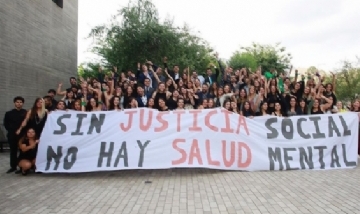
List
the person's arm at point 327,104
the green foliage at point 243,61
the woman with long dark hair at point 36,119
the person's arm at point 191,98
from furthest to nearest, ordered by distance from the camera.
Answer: the green foliage at point 243,61, the person's arm at point 327,104, the person's arm at point 191,98, the woman with long dark hair at point 36,119

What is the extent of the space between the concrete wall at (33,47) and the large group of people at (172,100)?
325 centimetres

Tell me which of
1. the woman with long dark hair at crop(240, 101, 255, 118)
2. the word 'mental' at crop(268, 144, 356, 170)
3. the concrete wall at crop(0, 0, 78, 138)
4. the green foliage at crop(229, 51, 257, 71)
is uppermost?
the green foliage at crop(229, 51, 257, 71)

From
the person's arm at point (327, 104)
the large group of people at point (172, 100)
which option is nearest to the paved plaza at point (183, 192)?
the large group of people at point (172, 100)

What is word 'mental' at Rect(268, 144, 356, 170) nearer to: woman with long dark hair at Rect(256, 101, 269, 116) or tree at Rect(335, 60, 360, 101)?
woman with long dark hair at Rect(256, 101, 269, 116)

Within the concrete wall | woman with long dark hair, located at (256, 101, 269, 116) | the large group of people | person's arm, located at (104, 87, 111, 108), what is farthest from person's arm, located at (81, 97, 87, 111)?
woman with long dark hair, located at (256, 101, 269, 116)

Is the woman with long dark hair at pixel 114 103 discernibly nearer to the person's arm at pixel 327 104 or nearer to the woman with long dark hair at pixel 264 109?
the woman with long dark hair at pixel 264 109

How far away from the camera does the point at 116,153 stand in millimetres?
8391

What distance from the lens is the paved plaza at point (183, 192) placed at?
226 inches

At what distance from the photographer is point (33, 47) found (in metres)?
15.2

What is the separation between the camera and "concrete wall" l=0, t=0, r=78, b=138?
519 inches

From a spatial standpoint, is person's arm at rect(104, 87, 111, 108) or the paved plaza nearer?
the paved plaza

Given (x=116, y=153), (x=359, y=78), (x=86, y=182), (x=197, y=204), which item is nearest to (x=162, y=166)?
(x=116, y=153)

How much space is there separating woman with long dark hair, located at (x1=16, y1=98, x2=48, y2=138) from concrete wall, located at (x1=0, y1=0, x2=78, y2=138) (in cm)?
477

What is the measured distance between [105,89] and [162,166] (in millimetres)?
3710
